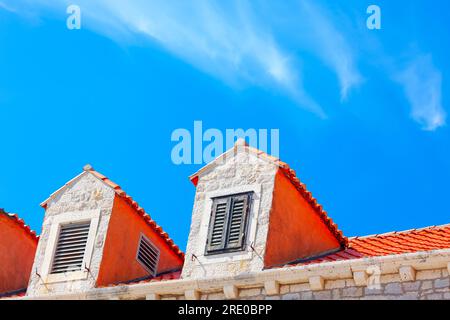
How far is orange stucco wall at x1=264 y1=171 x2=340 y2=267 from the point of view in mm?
14742

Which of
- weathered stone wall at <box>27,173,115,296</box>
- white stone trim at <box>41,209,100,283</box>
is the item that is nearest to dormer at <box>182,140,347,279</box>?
weathered stone wall at <box>27,173,115,296</box>

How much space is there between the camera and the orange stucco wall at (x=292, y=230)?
14.7 m

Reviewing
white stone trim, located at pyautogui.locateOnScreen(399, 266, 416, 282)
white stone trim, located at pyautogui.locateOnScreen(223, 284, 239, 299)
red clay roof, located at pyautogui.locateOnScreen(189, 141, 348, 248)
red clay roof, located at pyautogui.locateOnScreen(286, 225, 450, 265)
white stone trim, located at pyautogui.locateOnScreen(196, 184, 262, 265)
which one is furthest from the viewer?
red clay roof, located at pyautogui.locateOnScreen(189, 141, 348, 248)

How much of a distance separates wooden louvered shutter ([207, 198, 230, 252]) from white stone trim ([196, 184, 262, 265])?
2.9 inches

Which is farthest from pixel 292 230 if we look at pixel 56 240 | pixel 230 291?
pixel 56 240

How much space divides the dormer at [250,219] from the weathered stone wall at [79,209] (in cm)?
152

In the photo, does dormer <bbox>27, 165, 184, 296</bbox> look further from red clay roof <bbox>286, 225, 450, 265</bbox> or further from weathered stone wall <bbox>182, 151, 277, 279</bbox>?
red clay roof <bbox>286, 225, 450, 265</bbox>

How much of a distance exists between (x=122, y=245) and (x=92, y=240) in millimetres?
544

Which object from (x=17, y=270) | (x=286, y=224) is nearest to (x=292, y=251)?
(x=286, y=224)

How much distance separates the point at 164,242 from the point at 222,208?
221 centimetres

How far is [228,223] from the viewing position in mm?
15000

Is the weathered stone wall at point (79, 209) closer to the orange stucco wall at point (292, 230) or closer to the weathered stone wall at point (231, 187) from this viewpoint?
the weathered stone wall at point (231, 187)
